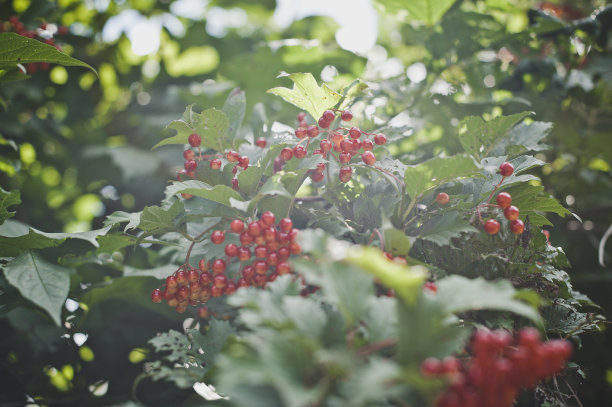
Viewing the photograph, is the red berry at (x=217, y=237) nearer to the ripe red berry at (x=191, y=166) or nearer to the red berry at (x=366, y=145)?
the ripe red berry at (x=191, y=166)

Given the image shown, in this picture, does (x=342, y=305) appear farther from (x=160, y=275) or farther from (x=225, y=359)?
(x=160, y=275)

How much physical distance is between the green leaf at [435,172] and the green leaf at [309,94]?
0.98 feet

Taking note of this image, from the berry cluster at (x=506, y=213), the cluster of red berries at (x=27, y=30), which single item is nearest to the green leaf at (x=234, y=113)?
the berry cluster at (x=506, y=213)

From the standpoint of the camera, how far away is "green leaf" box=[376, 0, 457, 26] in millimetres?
1904

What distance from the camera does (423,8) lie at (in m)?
1.93

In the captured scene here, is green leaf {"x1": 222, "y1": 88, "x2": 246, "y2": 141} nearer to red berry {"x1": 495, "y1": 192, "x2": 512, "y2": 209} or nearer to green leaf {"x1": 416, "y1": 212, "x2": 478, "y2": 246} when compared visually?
green leaf {"x1": 416, "y1": 212, "x2": 478, "y2": 246}

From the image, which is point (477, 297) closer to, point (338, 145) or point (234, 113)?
point (338, 145)

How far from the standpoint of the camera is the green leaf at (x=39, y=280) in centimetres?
93

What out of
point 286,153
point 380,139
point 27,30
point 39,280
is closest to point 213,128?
point 286,153

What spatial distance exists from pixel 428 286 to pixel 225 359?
0.41 meters

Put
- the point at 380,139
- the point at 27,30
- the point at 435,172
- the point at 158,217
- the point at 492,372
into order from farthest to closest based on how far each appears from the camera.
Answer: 1. the point at 27,30
2. the point at 380,139
3. the point at 158,217
4. the point at 435,172
5. the point at 492,372

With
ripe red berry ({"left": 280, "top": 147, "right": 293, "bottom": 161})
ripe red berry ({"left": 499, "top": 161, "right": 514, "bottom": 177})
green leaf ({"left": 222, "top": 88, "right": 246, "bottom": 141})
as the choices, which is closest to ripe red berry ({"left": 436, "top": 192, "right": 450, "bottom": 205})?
ripe red berry ({"left": 499, "top": 161, "right": 514, "bottom": 177})

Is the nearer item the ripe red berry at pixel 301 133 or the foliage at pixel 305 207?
the foliage at pixel 305 207

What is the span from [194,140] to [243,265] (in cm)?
35
